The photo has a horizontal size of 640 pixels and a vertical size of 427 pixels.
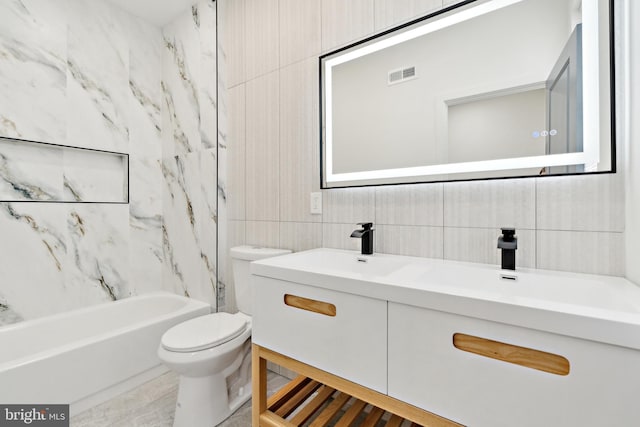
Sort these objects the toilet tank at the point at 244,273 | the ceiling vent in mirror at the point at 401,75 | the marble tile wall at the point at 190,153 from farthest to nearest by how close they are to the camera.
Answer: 1. the marble tile wall at the point at 190,153
2. the toilet tank at the point at 244,273
3. the ceiling vent in mirror at the point at 401,75

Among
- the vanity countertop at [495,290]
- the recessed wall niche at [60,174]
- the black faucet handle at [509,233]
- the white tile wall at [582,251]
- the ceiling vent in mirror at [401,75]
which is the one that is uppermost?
the ceiling vent in mirror at [401,75]

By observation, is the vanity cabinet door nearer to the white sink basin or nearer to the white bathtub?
the white sink basin

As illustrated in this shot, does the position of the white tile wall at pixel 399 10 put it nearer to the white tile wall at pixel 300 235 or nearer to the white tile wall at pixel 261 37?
the white tile wall at pixel 261 37

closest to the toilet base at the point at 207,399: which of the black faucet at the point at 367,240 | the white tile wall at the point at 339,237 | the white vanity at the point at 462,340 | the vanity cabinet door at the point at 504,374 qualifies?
the white vanity at the point at 462,340

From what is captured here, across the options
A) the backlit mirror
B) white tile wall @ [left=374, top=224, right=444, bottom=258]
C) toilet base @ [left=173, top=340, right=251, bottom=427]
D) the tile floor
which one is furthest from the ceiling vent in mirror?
the tile floor

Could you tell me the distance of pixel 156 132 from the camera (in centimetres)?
249

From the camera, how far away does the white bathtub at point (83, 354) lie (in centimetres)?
139

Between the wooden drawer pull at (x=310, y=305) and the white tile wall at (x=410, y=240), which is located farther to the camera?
the white tile wall at (x=410, y=240)

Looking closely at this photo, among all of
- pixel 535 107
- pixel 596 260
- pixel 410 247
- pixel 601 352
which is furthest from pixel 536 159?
pixel 601 352

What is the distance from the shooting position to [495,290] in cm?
96

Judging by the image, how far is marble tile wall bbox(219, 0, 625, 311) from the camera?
0.97 metres

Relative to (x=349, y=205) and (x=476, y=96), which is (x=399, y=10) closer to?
(x=476, y=96)

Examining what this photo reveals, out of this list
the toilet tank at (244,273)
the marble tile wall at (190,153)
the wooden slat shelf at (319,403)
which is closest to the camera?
the wooden slat shelf at (319,403)

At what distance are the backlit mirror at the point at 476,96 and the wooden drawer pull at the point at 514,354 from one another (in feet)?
2.10
